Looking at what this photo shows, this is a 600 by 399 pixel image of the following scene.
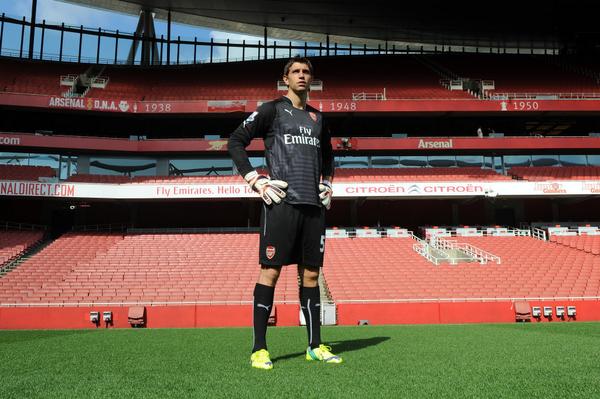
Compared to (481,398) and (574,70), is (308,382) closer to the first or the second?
(481,398)

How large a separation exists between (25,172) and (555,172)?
32.8 m

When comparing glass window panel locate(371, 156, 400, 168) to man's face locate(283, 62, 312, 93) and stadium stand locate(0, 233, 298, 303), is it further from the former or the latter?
man's face locate(283, 62, 312, 93)

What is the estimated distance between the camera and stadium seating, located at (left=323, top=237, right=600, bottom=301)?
57.3ft

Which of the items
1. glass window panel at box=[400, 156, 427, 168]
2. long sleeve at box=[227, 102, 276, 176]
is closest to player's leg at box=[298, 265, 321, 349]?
long sleeve at box=[227, 102, 276, 176]

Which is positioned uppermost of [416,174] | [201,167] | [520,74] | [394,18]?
[394,18]

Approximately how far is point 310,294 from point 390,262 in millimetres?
17906

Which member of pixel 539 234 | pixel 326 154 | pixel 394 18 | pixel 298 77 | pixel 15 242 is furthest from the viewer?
pixel 394 18

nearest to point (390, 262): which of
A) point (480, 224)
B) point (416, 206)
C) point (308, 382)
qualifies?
point (416, 206)

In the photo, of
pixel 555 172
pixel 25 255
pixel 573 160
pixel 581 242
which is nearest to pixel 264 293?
pixel 25 255

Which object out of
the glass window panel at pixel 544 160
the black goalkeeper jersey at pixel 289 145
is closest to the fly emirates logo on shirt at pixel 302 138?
the black goalkeeper jersey at pixel 289 145

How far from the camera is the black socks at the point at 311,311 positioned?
408 cm

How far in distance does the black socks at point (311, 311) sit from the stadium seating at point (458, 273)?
12.6m

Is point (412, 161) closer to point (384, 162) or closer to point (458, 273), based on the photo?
point (384, 162)

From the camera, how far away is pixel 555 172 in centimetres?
2909
